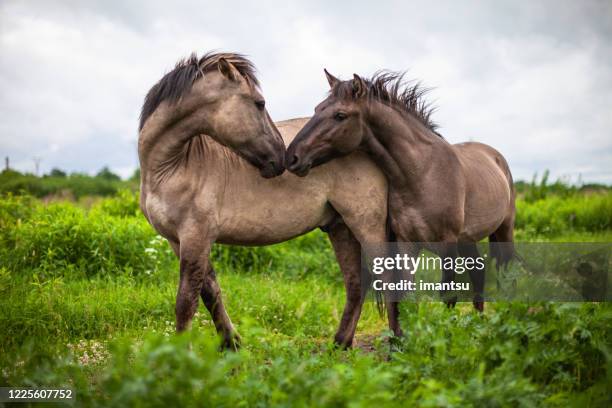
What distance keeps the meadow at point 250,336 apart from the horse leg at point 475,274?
394 millimetres

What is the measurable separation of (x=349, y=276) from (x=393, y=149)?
138cm

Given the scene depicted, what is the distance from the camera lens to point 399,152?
5.26 meters

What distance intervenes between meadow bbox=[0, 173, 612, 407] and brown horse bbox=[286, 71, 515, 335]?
3.65 ft

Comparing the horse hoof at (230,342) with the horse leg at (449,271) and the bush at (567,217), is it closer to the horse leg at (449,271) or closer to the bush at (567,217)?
the horse leg at (449,271)

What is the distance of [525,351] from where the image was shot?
344cm

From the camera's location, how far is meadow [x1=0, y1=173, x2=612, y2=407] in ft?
9.06

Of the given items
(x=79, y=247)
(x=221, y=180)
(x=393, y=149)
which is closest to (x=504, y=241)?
(x=393, y=149)

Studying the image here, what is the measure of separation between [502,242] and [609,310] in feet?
9.72

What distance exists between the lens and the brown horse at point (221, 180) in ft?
15.3

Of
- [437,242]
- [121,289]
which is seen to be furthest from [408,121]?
[121,289]

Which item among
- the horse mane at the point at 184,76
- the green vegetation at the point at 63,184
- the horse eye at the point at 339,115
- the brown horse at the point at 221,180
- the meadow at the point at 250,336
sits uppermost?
the green vegetation at the point at 63,184

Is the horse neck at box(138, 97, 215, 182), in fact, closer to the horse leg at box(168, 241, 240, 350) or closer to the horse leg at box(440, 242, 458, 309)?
the horse leg at box(168, 241, 240, 350)

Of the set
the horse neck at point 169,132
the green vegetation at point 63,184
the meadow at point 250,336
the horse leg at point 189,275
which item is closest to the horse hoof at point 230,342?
the meadow at point 250,336

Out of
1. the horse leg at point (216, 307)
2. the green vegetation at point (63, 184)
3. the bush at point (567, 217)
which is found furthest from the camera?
the green vegetation at point (63, 184)
